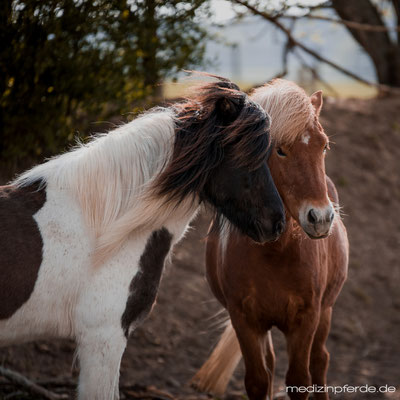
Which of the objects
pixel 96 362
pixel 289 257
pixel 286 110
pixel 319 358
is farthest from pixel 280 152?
pixel 319 358

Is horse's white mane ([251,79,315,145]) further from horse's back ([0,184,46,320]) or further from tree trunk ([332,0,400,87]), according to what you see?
tree trunk ([332,0,400,87])

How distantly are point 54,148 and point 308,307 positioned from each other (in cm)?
264

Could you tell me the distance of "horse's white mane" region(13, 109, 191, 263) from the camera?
2957 millimetres

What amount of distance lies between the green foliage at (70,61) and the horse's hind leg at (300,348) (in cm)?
250

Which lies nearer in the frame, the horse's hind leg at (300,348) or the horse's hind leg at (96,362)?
the horse's hind leg at (96,362)

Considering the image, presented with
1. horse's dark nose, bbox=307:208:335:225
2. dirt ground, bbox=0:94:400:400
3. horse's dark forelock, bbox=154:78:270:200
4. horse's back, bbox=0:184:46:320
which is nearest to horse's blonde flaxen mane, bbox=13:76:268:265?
horse's dark forelock, bbox=154:78:270:200

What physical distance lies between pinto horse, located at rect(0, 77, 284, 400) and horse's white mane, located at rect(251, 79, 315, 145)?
210 mm

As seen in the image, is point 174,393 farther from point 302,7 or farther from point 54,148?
point 302,7

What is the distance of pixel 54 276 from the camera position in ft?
9.19

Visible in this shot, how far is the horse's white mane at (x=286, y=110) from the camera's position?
322 centimetres

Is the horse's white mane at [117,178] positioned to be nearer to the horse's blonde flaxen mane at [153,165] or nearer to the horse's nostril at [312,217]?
the horse's blonde flaxen mane at [153,165]

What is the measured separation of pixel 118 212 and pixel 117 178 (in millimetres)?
190

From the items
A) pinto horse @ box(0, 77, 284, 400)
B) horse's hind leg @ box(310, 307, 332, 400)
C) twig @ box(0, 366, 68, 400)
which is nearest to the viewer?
pinto horse @ box(0, 77, 284, 400)

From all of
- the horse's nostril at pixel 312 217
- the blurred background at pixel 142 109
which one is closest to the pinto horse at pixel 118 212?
the horse's nostril at pixel 312 217
